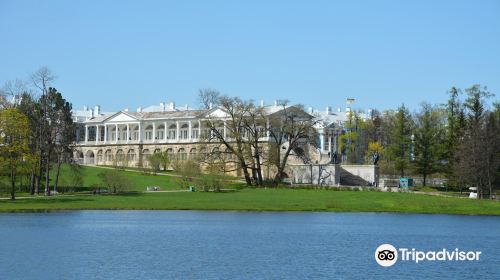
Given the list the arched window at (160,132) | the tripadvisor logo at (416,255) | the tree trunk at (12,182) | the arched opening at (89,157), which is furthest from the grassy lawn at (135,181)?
the tripadvisor logo at (416,255)

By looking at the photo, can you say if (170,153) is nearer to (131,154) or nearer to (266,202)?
(131,154)

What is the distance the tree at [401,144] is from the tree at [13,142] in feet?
135

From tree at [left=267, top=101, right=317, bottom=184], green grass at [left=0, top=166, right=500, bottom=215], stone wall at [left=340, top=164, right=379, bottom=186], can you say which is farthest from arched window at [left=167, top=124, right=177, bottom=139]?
green grass at [left=0, top=166, right=500, bottom=215]

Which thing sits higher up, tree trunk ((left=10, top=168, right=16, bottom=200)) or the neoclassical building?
the neoclassical building

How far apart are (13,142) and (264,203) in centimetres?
1837

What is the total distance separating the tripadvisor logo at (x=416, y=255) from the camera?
109 feet

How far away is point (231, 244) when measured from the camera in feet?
128

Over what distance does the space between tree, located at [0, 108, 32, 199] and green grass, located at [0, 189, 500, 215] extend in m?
2.48

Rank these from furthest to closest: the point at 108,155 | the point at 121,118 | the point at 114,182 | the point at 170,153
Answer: the point at 121,118
the point at 108,155
the point at 170,153
the point at 114,182

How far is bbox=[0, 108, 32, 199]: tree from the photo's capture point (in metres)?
65.4

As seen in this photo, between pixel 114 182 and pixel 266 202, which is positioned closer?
pixel 266 202

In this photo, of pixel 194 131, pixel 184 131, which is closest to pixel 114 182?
pixel 194 131

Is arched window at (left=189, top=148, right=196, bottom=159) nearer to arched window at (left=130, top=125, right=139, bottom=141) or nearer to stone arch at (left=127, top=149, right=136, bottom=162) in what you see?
stone arch at (left=127, top=149, right=136, bottom=162)

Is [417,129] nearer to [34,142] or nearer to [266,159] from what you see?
[266,159]
